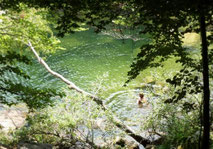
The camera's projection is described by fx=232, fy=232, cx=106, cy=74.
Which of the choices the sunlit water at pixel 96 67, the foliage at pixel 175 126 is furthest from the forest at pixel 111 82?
the sunlit water at pixel 96 67

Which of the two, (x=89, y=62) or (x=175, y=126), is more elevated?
(x=89, y=62)

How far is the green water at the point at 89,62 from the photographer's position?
19.9 metres

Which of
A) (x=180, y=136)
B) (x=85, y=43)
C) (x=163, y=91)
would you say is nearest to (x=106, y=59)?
(x=85, y=43)

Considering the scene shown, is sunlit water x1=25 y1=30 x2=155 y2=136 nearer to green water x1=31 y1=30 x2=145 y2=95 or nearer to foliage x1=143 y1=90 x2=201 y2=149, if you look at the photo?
green water x1=31 y1=30 x2=145 y2=95

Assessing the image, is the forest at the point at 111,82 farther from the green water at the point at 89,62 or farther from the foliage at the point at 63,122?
the green water at the point at 89,62

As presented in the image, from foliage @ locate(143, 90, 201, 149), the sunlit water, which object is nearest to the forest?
foliage @ locate(143, 90, 201, 149)

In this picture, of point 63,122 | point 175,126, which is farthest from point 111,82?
point 175,126

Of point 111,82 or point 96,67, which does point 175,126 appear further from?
point 96,67

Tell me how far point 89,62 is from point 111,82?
5.61m

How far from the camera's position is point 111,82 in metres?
19.4

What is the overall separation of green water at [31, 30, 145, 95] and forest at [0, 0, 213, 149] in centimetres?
19

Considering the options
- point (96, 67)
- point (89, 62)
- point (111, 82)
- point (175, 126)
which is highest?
point (89, 62)

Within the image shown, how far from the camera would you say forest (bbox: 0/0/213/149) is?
15.0ft

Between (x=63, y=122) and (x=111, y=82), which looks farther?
(x=111, y=82)
